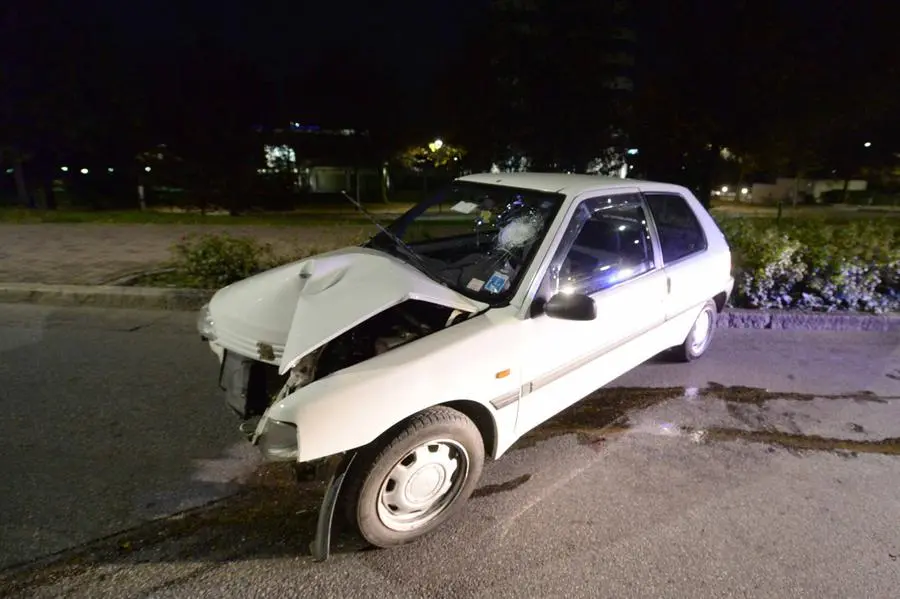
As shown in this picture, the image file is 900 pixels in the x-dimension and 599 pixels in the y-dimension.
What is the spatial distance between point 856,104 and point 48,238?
1664 cm

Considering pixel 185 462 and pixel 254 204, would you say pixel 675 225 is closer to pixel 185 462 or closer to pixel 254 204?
pixel 185 462

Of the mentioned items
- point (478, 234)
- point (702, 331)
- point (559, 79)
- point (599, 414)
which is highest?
point (559, 79)

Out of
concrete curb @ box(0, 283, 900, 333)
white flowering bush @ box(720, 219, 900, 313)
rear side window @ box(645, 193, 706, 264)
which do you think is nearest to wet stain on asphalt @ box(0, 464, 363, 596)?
rear side window @ box(645, 193, 706, 264)

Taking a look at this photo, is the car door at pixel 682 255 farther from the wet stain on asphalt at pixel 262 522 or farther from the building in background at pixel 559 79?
the building in background at pixel 559 79

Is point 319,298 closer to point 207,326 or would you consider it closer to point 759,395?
point 207,326

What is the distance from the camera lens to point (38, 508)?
112 inches

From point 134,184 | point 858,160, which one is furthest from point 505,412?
point 858,160

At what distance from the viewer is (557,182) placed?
3.65 meters

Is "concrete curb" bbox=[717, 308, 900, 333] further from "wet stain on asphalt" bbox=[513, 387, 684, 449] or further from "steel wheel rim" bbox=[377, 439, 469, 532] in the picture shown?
"steel wheel rim" bbox=[377, 439, 469, 532]

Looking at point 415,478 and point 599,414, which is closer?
point 415,478

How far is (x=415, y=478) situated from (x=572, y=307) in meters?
1.13

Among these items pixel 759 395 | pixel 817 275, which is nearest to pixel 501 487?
pixel 759 395

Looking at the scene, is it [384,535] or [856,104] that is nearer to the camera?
[384,535]

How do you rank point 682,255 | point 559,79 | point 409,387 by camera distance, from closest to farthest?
point 409,387, point 682,255, point 559,79
